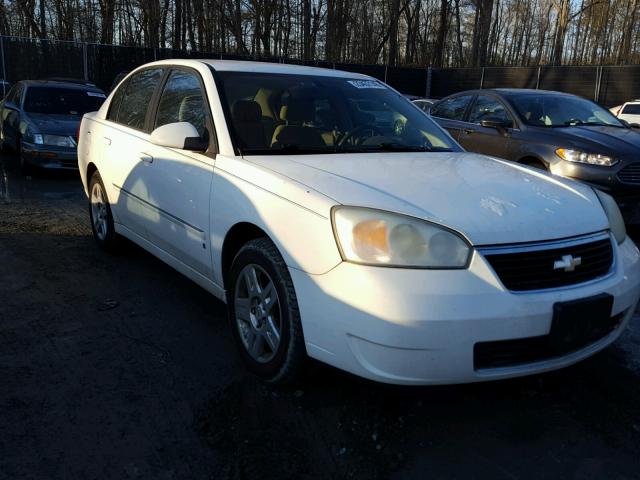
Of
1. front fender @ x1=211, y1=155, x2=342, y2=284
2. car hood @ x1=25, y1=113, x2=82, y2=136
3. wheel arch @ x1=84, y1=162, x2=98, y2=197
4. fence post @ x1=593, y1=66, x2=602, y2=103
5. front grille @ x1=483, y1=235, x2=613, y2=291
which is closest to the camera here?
front grille @ x1=483, y1=235, x2=613, y2=291

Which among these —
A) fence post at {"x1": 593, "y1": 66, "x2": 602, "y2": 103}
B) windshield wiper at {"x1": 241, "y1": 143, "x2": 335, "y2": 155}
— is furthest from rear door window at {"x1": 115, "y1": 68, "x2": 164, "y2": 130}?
fence post at {"x1": 593, "y1": 66, "x2": 602, "y2": 103}

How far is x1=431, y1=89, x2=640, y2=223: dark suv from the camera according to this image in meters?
6.27

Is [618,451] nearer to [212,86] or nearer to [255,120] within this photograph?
[255,120]

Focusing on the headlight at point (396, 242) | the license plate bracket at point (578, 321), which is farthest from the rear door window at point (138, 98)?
the license plate bracket at point (578, 321)

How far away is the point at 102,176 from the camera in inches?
193

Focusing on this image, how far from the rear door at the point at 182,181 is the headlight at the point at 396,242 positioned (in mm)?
1146

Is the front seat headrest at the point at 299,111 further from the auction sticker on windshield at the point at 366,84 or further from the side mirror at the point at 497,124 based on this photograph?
the side mirror at the point at 497,124

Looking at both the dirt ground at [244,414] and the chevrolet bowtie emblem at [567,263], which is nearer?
the dirt ground at [244,414]

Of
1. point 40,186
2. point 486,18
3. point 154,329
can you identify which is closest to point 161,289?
point 154,329

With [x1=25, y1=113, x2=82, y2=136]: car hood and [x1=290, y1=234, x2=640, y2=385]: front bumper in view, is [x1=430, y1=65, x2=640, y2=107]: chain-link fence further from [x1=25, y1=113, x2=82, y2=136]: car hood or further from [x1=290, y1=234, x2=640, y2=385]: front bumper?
[x1=290, y1=234, x2=640, y2=385]: front bumper

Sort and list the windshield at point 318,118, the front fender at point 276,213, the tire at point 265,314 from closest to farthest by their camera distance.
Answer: the front fender at point 276,213 < the tire at point 265,314 < the windshield at point 318,118

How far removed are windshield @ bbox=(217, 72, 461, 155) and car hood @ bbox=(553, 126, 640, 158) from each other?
3.10 metres

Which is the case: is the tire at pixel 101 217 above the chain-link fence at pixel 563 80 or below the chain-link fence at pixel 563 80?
below

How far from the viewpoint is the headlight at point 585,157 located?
630 cm
